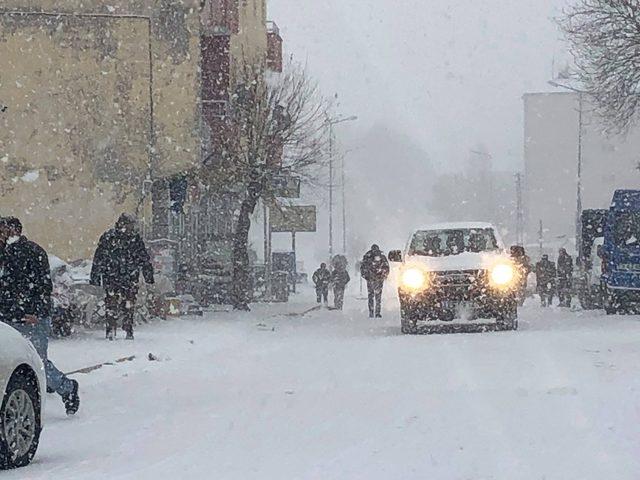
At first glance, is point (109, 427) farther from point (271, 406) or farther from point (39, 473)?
point (39, 473)

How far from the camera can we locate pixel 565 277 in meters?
36.8

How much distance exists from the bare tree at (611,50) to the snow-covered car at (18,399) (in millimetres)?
25627

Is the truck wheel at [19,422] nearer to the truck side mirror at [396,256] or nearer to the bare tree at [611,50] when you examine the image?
the truck side mirror at [396,256]

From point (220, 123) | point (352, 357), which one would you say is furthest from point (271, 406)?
point (220, 123)

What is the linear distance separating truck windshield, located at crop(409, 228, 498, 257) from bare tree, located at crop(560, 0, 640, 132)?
37.4 ft

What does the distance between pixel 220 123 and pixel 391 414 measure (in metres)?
27.9

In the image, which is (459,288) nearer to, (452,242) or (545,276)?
(452,242)

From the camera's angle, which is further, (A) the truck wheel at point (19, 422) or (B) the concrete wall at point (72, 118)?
(B) the concrete wall at point (72, 118)

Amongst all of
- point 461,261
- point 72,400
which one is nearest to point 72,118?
point 461,261

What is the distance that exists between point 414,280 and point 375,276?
883 cm

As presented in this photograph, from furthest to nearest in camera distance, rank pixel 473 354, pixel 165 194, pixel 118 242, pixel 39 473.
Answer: pixel 165 194
pixel 118 242
pixel 473 354
pixel 39 473

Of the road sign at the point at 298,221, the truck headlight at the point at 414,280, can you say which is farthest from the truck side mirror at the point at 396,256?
the road sign at the point at 298,221

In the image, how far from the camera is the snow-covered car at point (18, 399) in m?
8.50

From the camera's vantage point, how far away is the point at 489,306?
2133cm
